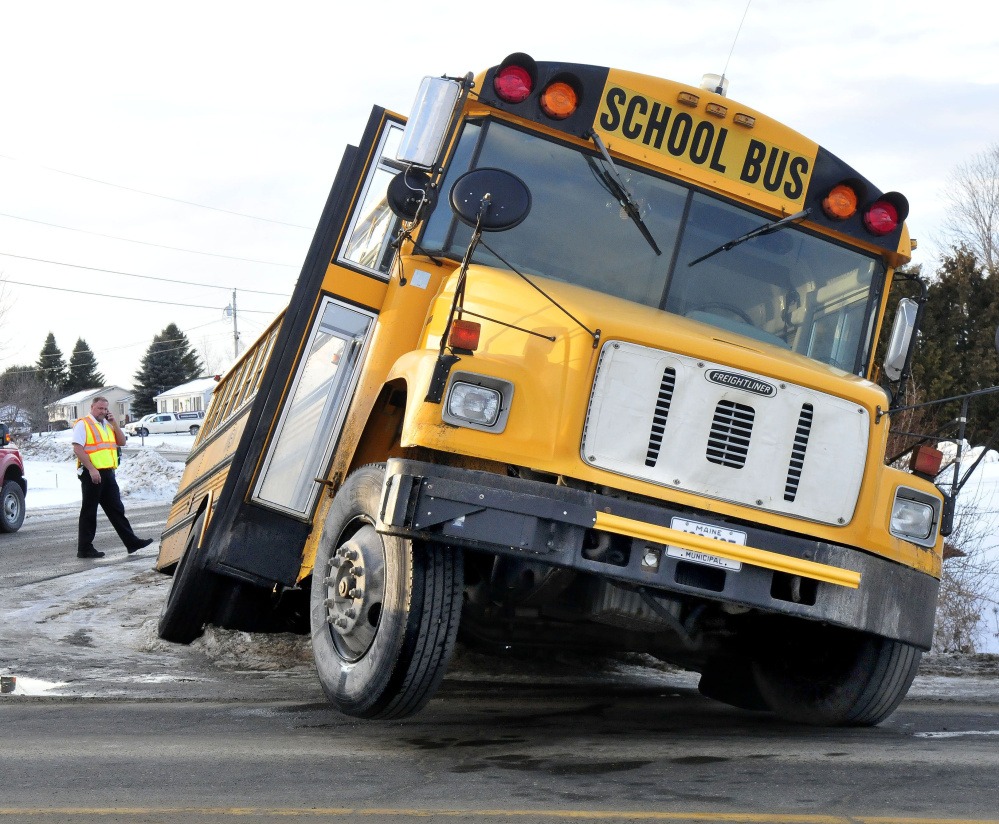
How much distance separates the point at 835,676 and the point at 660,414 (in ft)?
5.69

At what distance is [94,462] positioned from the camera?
1128cm

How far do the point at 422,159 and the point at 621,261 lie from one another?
3.35 feet

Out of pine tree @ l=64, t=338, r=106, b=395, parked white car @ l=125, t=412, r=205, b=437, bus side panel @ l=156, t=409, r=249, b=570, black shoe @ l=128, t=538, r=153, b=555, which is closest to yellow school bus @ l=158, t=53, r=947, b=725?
bus side panel @ l=156, t=409, r=249, b=570

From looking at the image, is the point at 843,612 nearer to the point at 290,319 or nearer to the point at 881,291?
the point at 881,291

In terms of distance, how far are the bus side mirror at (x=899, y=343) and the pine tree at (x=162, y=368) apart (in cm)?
7927

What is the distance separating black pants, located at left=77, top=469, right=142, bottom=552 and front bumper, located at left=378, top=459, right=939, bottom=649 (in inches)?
331

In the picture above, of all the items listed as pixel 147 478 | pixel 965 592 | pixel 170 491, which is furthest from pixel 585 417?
pixel 147 478

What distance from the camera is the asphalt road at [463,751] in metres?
3.17

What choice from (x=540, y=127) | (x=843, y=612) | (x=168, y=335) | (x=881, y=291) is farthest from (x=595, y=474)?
(x=168, y=335)

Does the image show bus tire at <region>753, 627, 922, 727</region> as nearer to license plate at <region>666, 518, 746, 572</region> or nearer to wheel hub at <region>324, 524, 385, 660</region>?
license plate at <region>666, 518, 746, 572</region>

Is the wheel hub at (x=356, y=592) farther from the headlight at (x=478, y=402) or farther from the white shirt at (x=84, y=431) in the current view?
the white shirt at (x=84, y=431)

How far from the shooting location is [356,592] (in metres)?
4.01

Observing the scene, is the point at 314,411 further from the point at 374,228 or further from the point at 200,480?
the point at 200,480

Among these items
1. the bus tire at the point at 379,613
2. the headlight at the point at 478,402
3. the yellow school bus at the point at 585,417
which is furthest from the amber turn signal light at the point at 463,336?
the bus tire at the point at 379,613
